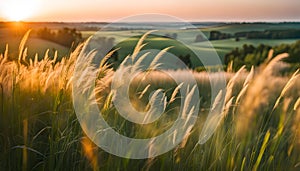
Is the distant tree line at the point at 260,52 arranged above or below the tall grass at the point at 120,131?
below

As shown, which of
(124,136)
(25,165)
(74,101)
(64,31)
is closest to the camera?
(25,165)

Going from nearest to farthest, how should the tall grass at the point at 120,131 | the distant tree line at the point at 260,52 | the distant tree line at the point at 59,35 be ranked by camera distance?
the tall grass at the point at 120,131 < the distant tree line at the point at 260,52 < the distant tree line at the point at 59,35

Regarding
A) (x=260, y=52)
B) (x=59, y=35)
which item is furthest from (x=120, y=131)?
(x=59, y=35)

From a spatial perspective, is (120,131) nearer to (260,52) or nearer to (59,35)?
(260,52)

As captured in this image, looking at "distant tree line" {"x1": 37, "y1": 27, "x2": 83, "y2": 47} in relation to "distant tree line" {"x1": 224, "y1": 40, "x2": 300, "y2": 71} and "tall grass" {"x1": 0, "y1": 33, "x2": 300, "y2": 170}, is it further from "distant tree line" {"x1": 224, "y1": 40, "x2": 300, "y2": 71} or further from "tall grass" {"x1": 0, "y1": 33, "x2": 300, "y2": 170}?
"tall grass" {"x1": 0, "y1": 33, "x2": 300, "y2": 170}

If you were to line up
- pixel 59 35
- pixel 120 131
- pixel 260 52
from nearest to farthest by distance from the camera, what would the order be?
pixel 120 131
pixel 260 52
pixel 59 35

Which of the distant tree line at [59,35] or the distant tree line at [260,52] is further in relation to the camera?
the distant tree line at [59,35]

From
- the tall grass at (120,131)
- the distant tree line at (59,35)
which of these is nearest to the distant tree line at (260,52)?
the tall grass at (120,131)

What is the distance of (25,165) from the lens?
2.38 m

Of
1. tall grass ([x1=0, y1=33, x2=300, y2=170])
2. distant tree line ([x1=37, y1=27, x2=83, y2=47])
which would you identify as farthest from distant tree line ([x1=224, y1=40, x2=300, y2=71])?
distant tree line ([x1=37, y1=27, x2=83, y2=47])

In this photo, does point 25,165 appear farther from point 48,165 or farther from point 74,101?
point 74,101

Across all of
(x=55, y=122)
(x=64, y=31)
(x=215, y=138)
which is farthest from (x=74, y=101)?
(x=64, y=31)

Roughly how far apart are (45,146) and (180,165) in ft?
2.52

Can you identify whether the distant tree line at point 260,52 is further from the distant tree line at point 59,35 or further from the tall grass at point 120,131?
the distant tree line at point 59,35
